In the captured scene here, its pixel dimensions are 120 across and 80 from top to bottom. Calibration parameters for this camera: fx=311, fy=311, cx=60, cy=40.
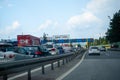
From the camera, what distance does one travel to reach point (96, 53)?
52.0 meters

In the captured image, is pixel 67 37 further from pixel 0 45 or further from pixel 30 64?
pixel 30 64

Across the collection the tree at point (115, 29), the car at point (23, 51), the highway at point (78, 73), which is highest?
the tree at point (115, 29)

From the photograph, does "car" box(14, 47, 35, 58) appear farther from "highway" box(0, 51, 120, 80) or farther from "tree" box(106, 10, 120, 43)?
"tree" box(106, 10, 120, 43)

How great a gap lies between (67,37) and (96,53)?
64632mm

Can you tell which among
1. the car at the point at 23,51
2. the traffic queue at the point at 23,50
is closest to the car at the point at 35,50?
the traffic queue at the point at 23,50

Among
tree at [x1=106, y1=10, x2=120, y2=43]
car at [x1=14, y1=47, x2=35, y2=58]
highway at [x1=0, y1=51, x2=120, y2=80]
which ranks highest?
tree at [x1=106, y1=10, x2=120, y2=43]

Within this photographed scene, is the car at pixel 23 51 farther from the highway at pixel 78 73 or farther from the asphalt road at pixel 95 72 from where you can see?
the asphalt road at pixel 95 72

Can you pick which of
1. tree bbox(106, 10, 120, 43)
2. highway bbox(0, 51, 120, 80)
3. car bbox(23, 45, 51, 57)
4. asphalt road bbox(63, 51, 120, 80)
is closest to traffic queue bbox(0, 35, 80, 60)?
car bbox(23, 45, 51, 57)

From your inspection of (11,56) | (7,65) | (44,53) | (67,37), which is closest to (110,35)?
(67,37)

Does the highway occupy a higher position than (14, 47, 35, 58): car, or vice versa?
(14, 47, 35, 58): car

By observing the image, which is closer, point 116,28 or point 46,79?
point 46,79

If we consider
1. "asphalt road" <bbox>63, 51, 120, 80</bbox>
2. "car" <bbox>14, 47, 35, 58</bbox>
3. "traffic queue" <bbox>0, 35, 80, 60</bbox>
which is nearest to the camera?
"asphalt road" <bbox>63, 51, 120, 80</bbox>

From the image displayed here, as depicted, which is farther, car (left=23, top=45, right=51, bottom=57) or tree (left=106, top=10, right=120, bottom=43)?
tree (left=106, top=10, right=120, bottom=43)

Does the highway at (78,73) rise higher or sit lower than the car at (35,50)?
lower
